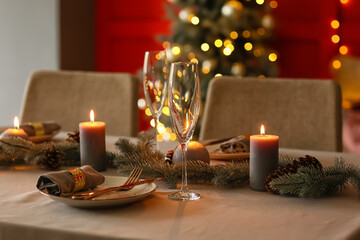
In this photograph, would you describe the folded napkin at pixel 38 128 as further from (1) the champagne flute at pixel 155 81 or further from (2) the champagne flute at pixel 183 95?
(2) the champagne flute at pixel 183 95

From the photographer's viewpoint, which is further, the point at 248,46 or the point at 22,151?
the point at 248,46

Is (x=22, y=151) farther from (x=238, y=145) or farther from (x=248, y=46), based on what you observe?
(x=248, y=46)

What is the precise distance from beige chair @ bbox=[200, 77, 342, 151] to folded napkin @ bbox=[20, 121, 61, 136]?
19.6 inches

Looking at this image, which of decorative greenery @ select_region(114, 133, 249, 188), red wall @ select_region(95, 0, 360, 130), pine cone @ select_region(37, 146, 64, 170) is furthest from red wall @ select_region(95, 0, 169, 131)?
decorative greenery @ select_region(114, 133, 249, 188)

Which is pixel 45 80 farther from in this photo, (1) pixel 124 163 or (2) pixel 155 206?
(2) pixel 155 206

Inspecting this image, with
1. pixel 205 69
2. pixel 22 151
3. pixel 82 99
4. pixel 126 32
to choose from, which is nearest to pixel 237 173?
pixel 22 151

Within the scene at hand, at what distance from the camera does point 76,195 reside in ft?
3.17

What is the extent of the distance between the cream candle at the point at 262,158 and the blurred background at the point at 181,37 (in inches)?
96.3

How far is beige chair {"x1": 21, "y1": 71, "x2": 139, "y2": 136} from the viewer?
6.34 ft

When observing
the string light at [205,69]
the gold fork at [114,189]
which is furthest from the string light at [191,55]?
the gold fork at [114,189]

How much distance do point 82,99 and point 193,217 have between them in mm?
1177

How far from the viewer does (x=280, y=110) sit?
1732mm

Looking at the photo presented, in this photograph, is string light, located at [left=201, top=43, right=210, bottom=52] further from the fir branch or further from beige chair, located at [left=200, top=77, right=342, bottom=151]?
the fir branch

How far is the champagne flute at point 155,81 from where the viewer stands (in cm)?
127
